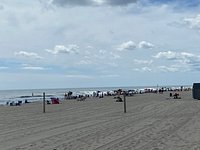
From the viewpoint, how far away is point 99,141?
1201 cm

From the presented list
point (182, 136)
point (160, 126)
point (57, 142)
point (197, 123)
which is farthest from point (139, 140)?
point (197, 123)

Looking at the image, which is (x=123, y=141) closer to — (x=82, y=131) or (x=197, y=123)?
(x=82, y=131)

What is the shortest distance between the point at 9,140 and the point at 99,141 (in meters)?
2.90

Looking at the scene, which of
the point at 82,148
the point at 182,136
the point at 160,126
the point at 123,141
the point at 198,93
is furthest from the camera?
the point at 198,93

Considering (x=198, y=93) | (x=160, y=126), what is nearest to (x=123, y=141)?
(x=160, y=126)

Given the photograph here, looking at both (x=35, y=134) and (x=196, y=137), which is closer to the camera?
(x=196, y=137)

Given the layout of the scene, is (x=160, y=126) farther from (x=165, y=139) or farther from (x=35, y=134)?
(x=35, y=134)

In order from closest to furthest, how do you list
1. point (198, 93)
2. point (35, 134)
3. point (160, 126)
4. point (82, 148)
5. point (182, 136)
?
1. point (82, 148)
2. point (182, 136)
3. point (35, 134)
4. point (160, 126)
5. point (198, 93)

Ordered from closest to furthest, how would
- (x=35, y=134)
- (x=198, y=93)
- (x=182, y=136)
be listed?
(x=182, y=136)
(x=35, y=134)
(x=198, y=93)

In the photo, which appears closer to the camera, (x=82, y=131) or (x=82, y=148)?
(x=82, y=148)

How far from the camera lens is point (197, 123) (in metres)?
16.5

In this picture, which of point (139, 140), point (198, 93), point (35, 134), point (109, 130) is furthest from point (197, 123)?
point (198, 93)

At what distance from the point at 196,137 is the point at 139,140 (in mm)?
1754

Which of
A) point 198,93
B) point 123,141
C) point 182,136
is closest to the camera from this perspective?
point 123,141
